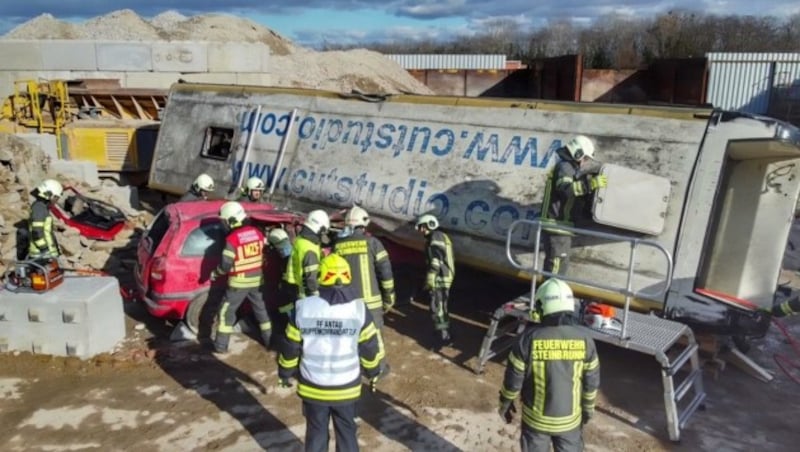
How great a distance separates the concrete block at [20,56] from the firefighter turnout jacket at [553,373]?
17796mm

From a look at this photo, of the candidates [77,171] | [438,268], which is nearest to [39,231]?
[77,171]

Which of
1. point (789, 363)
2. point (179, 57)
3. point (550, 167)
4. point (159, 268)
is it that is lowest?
point (789, 363)

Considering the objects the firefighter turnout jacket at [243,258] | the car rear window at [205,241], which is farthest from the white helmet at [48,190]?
the firefighter turnout jacket at [243,258]

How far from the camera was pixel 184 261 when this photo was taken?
24.8ft

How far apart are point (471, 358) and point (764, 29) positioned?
63.6 metres

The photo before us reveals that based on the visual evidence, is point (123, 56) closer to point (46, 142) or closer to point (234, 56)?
point (234, 56)

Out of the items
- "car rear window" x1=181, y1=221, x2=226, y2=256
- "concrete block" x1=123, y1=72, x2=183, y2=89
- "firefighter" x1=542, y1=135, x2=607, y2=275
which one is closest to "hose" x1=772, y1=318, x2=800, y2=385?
"firefighter" x1=542, y1=135, x2=607, y2=275

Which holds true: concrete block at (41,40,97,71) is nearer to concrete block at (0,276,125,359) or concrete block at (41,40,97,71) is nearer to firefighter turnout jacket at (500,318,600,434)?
concrete block at (0,276,125,359)

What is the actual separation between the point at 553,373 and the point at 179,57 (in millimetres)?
17083

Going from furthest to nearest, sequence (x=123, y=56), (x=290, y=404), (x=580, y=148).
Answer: (x=123, y=56), (x=580, y=148), (x=290, y=404)

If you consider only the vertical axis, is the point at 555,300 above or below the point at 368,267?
above

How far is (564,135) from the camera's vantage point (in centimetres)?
780

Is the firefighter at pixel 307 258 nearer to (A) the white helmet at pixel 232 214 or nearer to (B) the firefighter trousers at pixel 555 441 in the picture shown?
(A) the white helmet at pixel 232 214

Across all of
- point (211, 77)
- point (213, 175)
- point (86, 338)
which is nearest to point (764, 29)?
point (211, 77)
